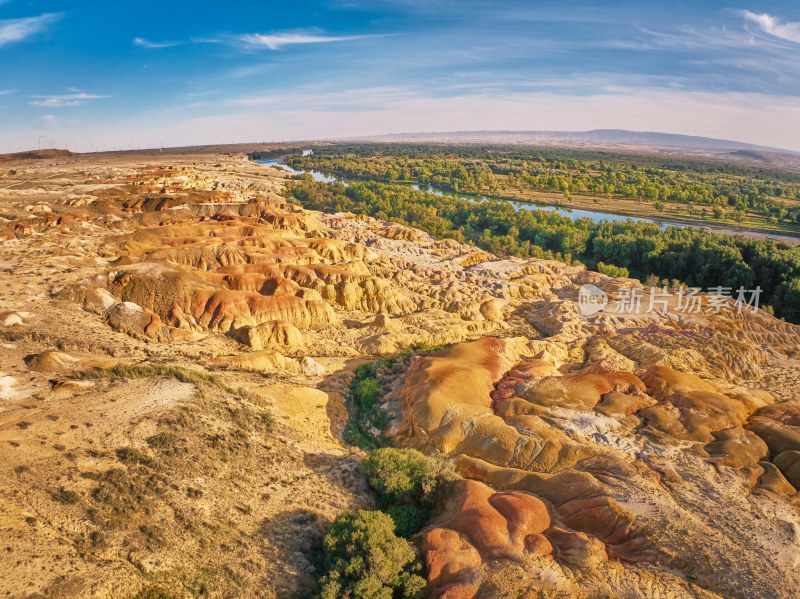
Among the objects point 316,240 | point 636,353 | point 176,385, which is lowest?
point 636,353

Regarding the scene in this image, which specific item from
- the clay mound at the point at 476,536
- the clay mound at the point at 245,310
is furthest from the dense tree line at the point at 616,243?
the clay mound at the point at 476,536

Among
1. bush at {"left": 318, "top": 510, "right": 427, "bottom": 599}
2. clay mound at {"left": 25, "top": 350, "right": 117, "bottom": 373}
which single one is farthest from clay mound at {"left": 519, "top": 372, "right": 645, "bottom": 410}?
clay mound at {"left": 25, "top": 350, "right": 117, "bottom": 373}

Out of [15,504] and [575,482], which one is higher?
[15,504]

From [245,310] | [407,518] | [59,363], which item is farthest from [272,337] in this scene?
[407,518]

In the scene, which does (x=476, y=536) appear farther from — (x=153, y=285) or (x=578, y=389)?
(x=153, y=285)

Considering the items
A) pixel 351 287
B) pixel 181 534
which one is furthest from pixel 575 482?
pixel 351 287

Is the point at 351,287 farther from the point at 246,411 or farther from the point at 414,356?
the point at 246,411
